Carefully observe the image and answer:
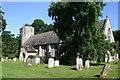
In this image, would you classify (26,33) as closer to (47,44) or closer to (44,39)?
(44,39)

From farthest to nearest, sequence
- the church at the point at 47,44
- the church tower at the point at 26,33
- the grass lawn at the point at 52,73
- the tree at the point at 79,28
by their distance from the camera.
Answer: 1. the church tower at the point at 26,33
2. the church at the point at 47,44
3. the tree at the point at 79,28
4. the grass lawn at the point at 52,73

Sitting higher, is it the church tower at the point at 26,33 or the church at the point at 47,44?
the church tower at the point at 26,33

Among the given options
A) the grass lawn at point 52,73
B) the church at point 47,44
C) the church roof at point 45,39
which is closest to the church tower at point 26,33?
the church roof at point 45,39

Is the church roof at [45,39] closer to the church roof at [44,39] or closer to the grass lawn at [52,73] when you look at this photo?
the church roof at [44,39]

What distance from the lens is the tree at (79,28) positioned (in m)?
34.6

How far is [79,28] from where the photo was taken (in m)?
36.6

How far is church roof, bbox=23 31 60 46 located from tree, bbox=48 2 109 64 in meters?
16.7

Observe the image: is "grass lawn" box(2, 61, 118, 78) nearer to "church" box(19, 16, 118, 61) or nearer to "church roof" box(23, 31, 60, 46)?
"church" box(19, 16, 118, 61)

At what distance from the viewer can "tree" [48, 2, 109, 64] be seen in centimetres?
3456

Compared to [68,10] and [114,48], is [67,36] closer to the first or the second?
[68,10]

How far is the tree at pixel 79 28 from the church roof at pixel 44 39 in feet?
54.8

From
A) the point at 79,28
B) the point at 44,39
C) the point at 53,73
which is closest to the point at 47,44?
the point at 44,39

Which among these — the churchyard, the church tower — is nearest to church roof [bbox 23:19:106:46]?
the church tower

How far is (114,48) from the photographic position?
41.4 meters
